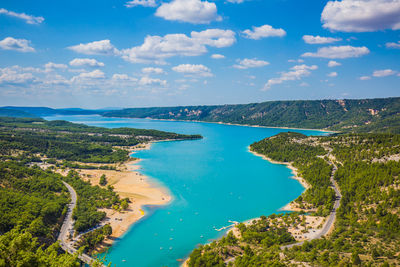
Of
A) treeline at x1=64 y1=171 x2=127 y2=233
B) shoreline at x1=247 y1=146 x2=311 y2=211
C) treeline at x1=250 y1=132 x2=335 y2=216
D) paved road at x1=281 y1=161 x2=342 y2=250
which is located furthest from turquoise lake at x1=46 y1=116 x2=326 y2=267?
paved road at x1=281 y1=161 x2=342 y2=250

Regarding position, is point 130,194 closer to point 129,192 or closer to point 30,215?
point 129,192

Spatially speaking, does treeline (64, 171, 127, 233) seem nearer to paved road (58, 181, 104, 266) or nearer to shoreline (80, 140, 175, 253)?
paved road (58, 181, 104, 266)

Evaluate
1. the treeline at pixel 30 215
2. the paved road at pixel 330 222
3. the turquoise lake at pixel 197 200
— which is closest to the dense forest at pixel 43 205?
the treeline at pixel 30 215

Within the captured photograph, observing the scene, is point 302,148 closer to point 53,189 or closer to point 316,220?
point 316,220

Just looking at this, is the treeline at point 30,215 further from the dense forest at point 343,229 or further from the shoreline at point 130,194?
the dense forest at point 343,229

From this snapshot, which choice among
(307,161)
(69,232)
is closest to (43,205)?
(69,232)

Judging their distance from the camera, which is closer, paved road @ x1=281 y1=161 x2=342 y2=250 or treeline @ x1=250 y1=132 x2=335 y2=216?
paved road @ x1=281 y1=161 x2=342 y2=250
